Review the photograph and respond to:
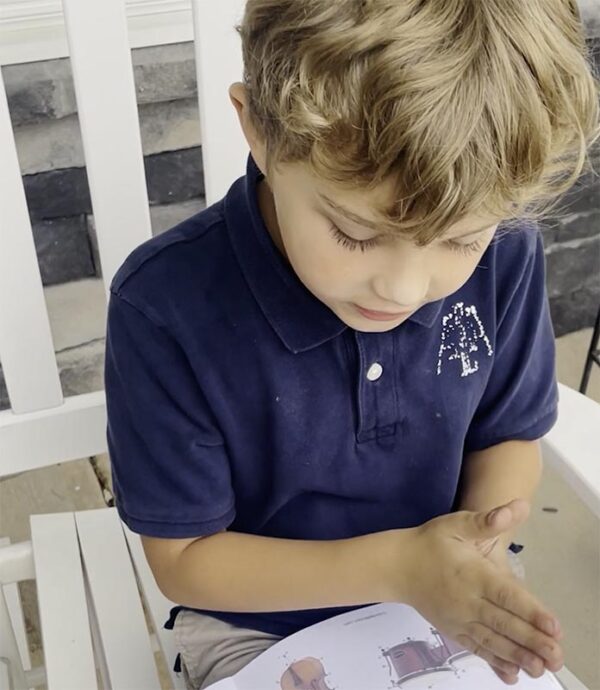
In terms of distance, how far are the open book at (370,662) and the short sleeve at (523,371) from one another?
0.15 meters

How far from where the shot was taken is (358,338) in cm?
61

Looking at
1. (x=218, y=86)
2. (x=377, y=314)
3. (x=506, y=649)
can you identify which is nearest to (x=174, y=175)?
(x=218, y=86)

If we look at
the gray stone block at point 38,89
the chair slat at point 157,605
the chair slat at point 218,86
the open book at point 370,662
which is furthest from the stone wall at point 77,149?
the open book at point 370,662

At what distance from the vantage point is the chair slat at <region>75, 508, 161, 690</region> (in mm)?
728

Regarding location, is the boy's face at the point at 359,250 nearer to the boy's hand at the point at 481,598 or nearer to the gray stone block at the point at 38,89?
the boy's hand at the point at 481,598

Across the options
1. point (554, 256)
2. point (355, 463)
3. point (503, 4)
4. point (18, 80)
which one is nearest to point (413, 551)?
point (355, 463)

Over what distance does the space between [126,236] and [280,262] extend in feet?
0.69

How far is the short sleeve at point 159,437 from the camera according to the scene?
23.5 inches

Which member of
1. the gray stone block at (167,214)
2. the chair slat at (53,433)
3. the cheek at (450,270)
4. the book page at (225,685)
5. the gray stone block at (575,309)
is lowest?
the gray stone block at (575,309)

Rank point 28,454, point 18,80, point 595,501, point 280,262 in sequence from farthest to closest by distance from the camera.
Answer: point 18,80 → point 28,454 → point 595,501 → point 280,262

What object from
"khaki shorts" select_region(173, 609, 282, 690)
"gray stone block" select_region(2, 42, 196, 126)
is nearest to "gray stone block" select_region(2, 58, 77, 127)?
"gray stone block" select_region(2, 42, 196, 126)

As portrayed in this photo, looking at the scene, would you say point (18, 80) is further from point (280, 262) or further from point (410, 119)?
point (410, 119)

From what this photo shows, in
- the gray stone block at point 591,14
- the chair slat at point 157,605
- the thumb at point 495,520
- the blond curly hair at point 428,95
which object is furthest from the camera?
the gray stone block at point 591,14

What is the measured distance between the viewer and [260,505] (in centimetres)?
68
